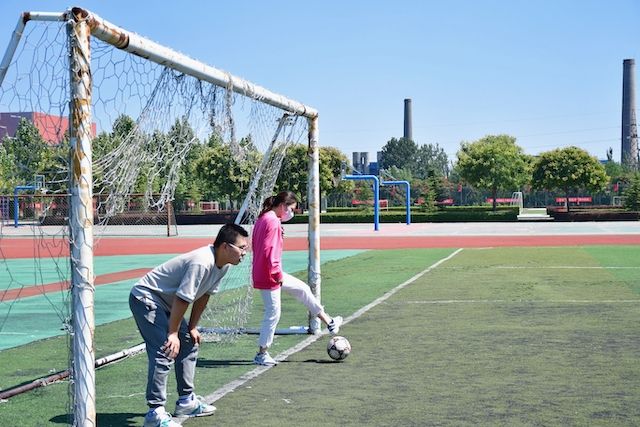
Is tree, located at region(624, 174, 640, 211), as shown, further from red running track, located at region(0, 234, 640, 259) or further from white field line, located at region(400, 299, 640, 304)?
white field line, located at region(400, 299, 640, 304)

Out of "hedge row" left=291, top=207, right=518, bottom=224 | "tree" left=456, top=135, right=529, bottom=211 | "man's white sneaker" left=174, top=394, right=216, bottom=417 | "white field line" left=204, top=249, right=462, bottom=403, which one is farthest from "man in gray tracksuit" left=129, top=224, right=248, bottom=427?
"tree" left=456, top=135, right=529, bottom=211

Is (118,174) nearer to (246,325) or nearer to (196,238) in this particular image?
(246,325)

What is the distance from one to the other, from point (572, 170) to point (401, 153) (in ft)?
385

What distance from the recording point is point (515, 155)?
A: 7625cm

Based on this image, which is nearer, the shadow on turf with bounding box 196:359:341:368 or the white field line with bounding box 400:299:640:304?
the shadow on turf with bounding box 196:359:341:368

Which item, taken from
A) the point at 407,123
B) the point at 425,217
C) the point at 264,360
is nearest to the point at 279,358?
the point at 264,360

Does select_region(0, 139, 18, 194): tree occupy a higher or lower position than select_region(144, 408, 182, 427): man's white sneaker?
higher

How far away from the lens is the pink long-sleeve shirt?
8.84m

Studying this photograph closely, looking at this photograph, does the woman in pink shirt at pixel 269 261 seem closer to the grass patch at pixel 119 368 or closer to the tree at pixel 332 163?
the grass patch at pixel 119 368

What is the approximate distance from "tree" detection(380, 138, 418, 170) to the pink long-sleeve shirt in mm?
173914

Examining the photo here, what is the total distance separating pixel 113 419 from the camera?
261 inches

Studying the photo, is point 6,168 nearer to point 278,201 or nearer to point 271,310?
point 278,201

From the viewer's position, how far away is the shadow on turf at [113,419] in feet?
21.2

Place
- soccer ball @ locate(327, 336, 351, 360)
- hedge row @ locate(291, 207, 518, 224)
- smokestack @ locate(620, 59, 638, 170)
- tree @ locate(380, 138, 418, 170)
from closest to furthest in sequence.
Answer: soccer ball @ locate(327, 336, 351, 360) → hedge row @ locate(291, 207, 518, 224) → smokestack @ locate(620, 59, 638, 170) → tree @ locate(380, 138, 418, 170)
